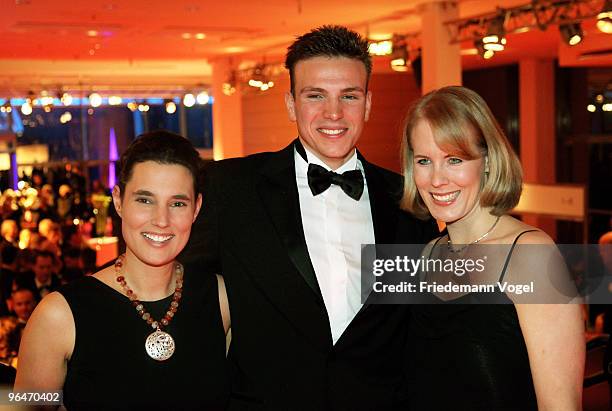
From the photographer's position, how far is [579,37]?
21.8ft

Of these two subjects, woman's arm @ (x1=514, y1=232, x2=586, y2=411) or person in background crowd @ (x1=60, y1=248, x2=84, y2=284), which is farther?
person in background crowd @ (x1=60, y1=248, x2=84, y2=284)

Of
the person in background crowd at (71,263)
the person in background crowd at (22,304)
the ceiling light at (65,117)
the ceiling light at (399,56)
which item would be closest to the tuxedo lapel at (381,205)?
the person in background crowd at (22,304)

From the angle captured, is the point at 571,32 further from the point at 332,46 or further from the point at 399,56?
the point at 332,46

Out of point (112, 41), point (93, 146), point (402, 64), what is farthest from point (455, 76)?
point (93, 146)

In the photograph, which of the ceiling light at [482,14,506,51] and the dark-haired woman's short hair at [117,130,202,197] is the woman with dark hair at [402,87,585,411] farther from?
the ceiling light at [482,14,506,51]

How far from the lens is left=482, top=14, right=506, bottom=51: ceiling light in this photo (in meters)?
6.69

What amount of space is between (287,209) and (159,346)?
52cm

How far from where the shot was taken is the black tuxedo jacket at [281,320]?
7.13 feet

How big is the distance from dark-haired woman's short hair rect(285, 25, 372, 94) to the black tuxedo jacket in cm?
39

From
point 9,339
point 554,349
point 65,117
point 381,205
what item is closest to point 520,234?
point 554,349

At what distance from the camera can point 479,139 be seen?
2.04m

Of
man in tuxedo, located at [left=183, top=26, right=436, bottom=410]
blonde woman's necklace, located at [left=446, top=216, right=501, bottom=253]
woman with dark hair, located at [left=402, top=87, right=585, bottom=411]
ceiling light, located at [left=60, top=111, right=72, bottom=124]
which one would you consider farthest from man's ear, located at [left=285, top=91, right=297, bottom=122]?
ceiling light, located at [left=60, top=111, right=72, bottom=124]

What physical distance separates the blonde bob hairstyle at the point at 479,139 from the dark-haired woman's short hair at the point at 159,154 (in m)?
0.61

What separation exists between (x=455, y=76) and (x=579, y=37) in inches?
56.1
